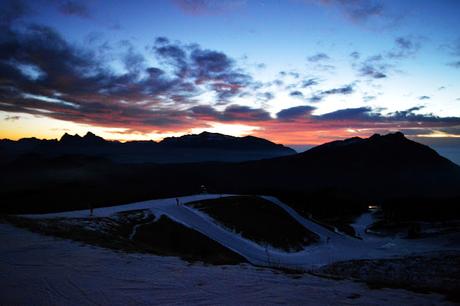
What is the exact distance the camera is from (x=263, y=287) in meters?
13.9

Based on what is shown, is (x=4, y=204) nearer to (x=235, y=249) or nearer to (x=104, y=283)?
(x=235, y=249)

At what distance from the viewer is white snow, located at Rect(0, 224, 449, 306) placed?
11.9m

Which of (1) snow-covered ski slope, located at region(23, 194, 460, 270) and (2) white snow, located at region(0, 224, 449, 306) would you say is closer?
(2) white snow, located at region(0, 224, 449, 306)

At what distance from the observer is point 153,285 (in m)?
13.6

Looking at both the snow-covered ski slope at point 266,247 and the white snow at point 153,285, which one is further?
the snow-covered ski slope at point 266,247

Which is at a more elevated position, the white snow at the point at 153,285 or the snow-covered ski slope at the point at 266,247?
the white snow at the point at 153,285

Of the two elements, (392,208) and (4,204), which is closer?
(392,208)

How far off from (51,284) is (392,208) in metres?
160

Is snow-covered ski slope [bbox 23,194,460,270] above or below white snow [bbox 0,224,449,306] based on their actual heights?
below

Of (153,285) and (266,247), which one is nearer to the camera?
(153,285)

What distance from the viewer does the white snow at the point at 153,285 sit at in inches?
468

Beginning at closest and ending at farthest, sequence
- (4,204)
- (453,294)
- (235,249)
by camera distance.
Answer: (453,294) → (235,249) → (4,204)

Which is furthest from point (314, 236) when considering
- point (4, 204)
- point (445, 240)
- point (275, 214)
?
point (4, 204)

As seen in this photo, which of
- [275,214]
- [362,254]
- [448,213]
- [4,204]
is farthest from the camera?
[4,204]
